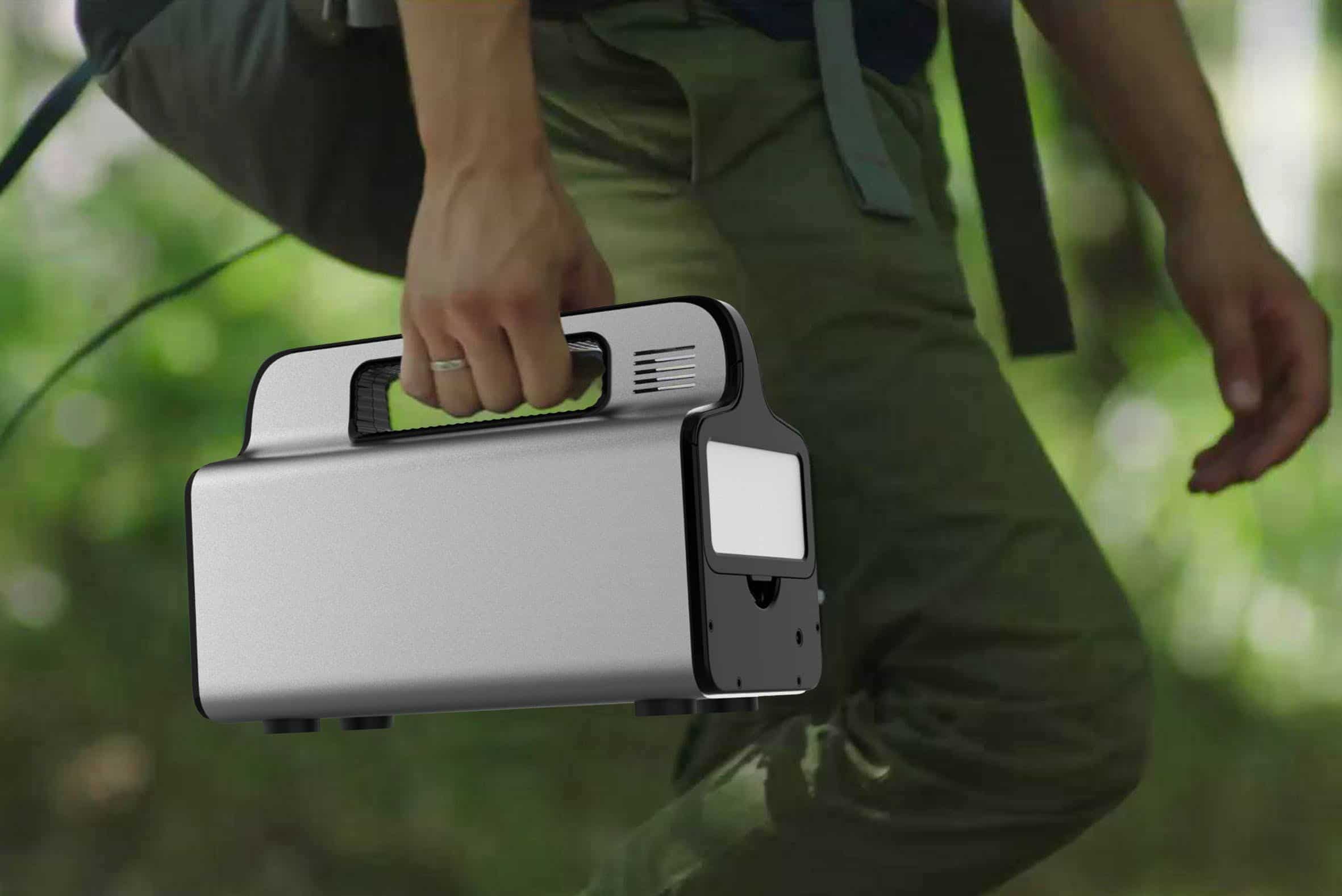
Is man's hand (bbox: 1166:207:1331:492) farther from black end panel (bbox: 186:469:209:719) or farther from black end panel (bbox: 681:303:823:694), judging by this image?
black end panel (bbox: 186:469:209:719)

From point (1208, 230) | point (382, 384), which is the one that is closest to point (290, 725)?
point (382, 384)

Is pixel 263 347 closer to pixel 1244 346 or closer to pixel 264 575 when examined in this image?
pixel 264 575

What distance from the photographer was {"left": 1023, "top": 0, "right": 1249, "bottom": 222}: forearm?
2.49 ft

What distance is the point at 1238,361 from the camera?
2.47 feet

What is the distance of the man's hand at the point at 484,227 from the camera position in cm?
70

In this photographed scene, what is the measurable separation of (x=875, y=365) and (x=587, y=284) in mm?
163

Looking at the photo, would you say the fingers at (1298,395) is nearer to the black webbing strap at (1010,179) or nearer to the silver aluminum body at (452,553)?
the black webbing strap at (1010,179)

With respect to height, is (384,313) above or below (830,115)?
below

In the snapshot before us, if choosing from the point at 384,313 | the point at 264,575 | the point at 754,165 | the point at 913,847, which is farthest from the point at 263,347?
the point at 913,847

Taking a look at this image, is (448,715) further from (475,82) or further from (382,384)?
(475,82)

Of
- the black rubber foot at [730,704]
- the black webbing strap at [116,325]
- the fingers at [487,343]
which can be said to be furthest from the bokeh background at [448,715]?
the fingers at [487,343]

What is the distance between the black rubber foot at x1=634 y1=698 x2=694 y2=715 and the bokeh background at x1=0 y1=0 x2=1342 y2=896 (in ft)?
0.64

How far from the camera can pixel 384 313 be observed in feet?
3.10

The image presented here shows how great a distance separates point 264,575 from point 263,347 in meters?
0.29
